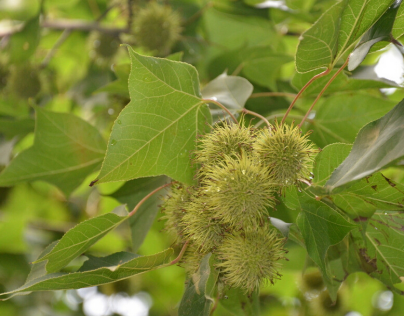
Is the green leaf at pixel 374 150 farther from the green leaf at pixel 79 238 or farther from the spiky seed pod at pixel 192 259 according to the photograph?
the green leaf at pixel 79 238

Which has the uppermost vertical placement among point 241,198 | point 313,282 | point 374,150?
point 374,150

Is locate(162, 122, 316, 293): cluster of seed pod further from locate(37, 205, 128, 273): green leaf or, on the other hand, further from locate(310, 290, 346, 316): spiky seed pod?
locate(310, 290, 346, 316): spiky seed pod

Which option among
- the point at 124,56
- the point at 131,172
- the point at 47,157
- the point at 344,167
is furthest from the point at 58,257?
the point at 124,56

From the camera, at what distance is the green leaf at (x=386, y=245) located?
1167 millimetres

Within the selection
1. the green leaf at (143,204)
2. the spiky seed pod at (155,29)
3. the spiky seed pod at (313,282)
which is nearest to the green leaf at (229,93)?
the green leaf at (143,204)

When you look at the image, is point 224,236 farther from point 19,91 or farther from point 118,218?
point 19,91

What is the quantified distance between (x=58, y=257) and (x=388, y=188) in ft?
2.87

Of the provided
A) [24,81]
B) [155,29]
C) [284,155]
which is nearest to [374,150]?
[284,155]

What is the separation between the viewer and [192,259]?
113cm

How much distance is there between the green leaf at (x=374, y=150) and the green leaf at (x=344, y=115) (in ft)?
2.04

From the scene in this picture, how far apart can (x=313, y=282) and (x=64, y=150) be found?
1453 millimetres

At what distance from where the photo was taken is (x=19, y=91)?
2.31 m

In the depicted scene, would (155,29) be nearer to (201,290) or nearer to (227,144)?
(227,144)

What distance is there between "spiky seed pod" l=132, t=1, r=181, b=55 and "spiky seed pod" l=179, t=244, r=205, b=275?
1201mm
